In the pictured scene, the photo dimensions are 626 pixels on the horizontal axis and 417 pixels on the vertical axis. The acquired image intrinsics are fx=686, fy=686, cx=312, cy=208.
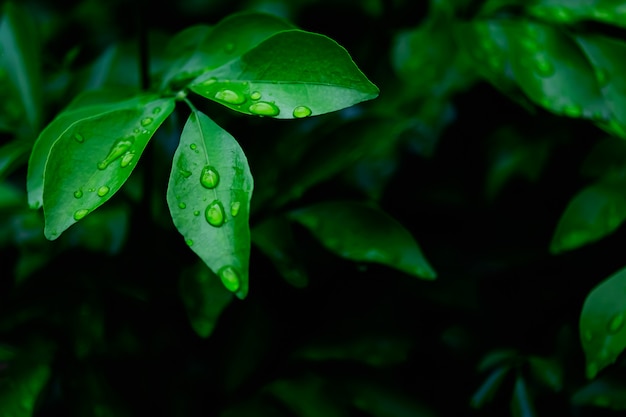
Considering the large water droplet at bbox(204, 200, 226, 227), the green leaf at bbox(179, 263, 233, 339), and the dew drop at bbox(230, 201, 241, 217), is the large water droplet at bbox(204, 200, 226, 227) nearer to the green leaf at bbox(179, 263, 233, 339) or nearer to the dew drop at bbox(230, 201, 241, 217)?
the dew drop at bbox(230, 201, 241, 217)

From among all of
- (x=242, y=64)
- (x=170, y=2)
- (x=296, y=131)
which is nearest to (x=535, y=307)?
(x=296, y=131)

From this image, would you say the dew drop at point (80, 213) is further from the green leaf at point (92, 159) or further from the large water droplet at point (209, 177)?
the large water droplet at point (209, 177)

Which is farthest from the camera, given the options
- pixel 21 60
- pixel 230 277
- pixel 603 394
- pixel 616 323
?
pixel 21 60

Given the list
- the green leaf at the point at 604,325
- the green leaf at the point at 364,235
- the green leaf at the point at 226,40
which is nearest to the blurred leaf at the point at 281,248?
the green leaf at the point at 364,235

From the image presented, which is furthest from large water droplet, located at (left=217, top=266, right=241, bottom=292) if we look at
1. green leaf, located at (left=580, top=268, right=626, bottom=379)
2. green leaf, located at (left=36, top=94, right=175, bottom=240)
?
green leaf, located at (left=580, top=268, right=626, bottom=379)

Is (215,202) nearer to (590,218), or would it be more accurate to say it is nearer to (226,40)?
(226,40)

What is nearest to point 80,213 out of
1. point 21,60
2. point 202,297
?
point 202,297
